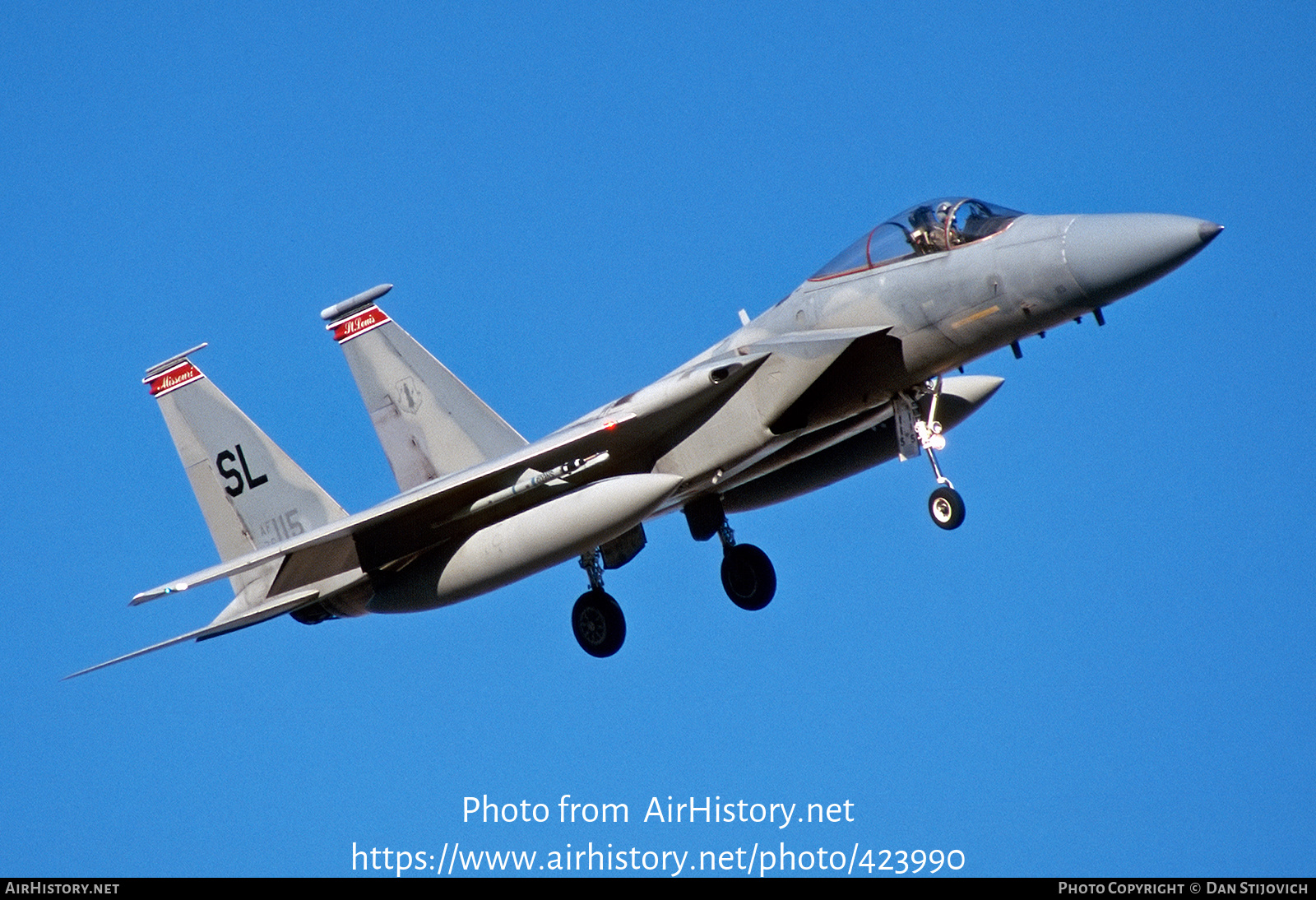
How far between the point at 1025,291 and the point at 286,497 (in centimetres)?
744

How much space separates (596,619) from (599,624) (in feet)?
0.19

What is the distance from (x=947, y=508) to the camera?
12977mm

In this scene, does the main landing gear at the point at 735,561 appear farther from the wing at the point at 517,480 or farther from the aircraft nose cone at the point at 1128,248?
the aircraft nose cone at the point at 1128,248

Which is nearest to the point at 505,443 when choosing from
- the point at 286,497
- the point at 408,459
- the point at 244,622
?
the point at 408,459

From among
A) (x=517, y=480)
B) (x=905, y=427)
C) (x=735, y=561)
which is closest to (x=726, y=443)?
(x=905, y=427)

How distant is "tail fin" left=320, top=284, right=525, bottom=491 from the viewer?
661 inches

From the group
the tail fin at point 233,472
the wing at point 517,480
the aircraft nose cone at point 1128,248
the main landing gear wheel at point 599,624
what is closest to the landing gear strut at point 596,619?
the main landing gear wheel at point 599,624

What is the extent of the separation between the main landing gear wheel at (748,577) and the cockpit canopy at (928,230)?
A: 3.31 meters

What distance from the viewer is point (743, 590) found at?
1602 cm

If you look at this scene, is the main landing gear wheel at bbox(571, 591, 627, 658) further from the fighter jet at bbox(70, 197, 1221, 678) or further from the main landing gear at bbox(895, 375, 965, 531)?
the main landing gear at bbox(895, 375, 965, 531)

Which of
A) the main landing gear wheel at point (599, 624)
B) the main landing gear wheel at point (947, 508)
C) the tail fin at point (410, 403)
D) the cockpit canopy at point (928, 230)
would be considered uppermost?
the tail fin at point (410, 403)

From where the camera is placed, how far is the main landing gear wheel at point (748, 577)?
52.2 ft

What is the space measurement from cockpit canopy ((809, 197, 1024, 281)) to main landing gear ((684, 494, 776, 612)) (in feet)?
9.83

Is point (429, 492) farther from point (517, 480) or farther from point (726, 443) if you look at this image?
point (726, 443)
